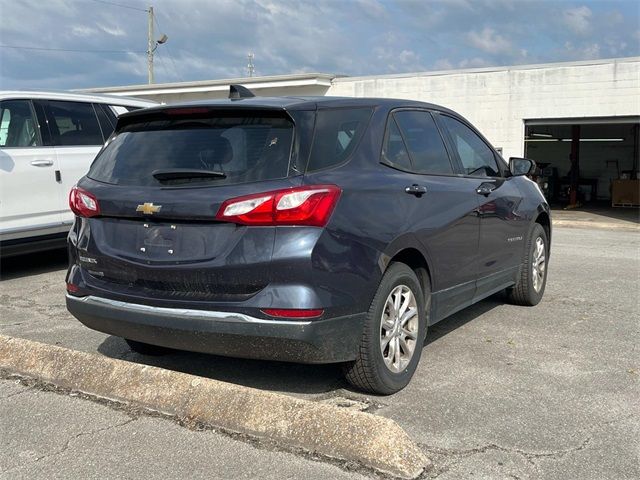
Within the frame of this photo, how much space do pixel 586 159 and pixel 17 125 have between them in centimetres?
2643

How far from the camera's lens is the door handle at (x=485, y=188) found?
15.8 ft

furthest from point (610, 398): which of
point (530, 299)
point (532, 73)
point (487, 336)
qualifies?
point (532, 73)

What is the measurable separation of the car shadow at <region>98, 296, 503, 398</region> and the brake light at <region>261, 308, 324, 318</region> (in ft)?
2.52

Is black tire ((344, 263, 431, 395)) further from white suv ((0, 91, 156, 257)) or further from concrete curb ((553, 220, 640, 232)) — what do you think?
concrete curb ((553, 220, 640, 232))

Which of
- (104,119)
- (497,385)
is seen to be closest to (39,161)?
(104,119)

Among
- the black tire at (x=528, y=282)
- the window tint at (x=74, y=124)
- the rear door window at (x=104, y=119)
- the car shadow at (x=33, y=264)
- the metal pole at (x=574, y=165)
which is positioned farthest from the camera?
the metal pole at (x=574, y=165)

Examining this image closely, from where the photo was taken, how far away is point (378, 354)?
11.9 feet

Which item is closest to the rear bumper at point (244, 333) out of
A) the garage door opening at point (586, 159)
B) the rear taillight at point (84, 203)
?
the rear taillight at point (84, 203)

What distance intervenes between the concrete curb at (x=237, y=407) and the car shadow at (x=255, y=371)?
0.49 metres

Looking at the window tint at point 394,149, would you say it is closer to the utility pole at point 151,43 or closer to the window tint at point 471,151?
the window tint at point 471,151

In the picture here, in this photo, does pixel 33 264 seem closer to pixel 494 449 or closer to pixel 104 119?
pixel 104 119

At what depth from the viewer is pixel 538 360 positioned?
176 inches

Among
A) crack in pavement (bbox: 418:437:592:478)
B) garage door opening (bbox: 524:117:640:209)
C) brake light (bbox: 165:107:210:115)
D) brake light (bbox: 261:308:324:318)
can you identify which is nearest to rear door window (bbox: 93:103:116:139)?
brake light (bbox: 165:107:210:115)

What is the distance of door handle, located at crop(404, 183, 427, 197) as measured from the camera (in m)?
3.93
